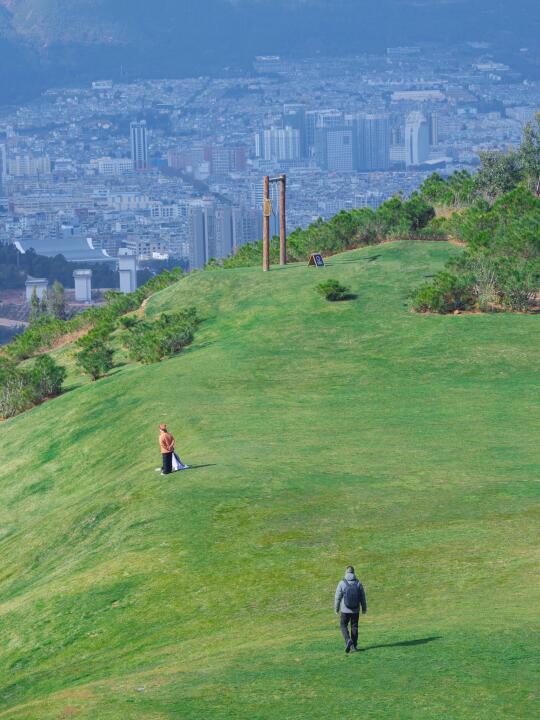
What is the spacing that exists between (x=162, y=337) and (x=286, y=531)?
22.3m

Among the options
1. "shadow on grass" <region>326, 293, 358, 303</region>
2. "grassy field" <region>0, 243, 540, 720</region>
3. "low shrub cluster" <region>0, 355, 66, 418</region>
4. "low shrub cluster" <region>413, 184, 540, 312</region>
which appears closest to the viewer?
"grassy field" <region>0, 243, 540, 720</region>

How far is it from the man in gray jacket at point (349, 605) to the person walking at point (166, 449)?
33.0 ft

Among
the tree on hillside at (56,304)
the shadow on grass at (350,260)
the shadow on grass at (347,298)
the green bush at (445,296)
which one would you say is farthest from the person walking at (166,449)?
the tree on hillside at (56,304)

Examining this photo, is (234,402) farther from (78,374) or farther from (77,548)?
(78,374)

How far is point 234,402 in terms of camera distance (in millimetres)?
35656

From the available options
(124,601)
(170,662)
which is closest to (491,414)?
(124,601)

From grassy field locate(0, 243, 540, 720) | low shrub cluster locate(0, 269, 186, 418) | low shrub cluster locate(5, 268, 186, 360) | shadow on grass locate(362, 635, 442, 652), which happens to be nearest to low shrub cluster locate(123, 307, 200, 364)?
low shrub cluster locate(0, 269, 186, 418)

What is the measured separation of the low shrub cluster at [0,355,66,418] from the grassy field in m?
2.28

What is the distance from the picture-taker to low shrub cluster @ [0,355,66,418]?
45812 millimetres

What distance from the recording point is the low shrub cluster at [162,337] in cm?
4509

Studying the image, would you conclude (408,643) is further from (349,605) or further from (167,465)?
(167,465)

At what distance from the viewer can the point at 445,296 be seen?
44.7 metres

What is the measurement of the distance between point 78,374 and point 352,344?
10.7m

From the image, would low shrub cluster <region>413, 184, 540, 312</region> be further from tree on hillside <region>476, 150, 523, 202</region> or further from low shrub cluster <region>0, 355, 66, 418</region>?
tree on hillside <region>476, 150, 523, 202</region>
